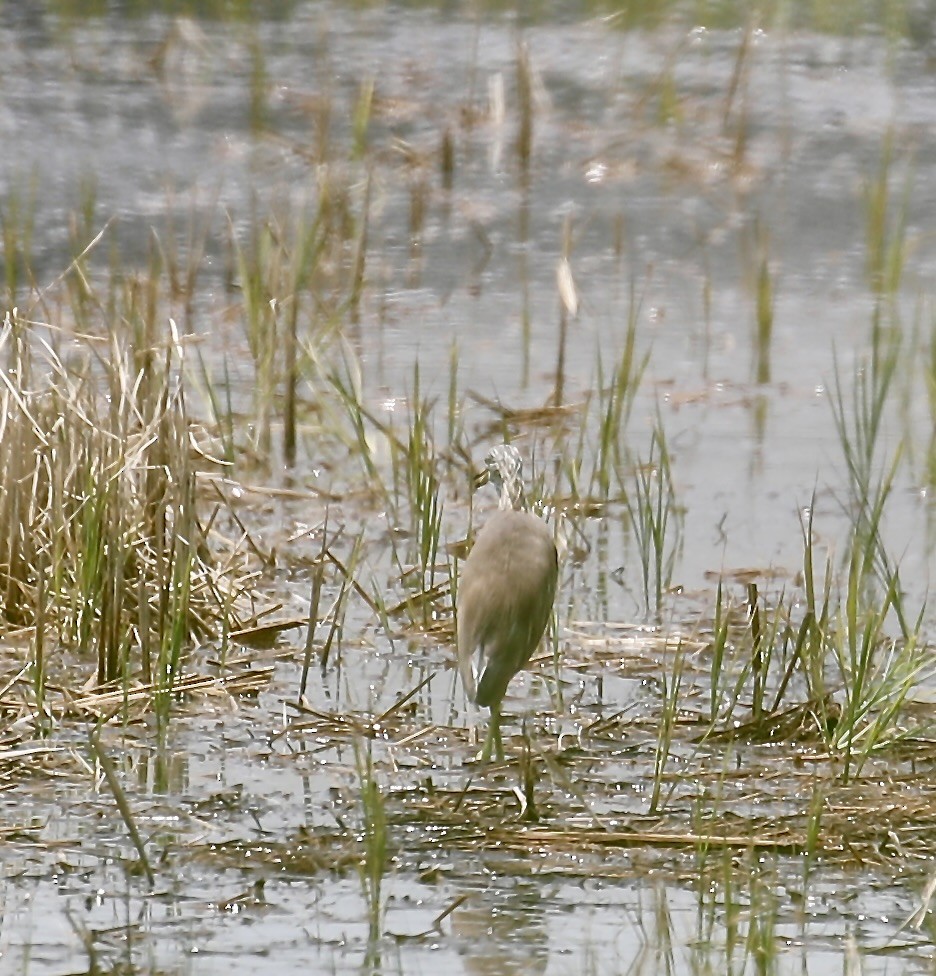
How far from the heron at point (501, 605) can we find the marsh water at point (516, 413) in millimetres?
119

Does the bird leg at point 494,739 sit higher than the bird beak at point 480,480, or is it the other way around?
the bird beak at point 480,480

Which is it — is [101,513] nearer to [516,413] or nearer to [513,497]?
[513,497]

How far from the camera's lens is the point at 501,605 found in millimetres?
4844

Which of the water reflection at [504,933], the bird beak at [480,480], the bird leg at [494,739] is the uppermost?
the bird beak at [480,480]

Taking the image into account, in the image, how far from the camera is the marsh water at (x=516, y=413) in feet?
12.7

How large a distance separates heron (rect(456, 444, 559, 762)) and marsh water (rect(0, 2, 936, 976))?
12 centimetres

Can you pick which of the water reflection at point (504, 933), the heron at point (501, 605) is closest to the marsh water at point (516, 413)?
the water reflection at point (504, 933)

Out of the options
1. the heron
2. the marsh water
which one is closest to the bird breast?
the heron

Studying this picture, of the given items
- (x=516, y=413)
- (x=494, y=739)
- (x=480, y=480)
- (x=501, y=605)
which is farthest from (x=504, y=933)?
(x=516, y=413)

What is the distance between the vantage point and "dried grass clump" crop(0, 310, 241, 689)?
522 cm

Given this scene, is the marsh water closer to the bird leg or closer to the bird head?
the bird leg

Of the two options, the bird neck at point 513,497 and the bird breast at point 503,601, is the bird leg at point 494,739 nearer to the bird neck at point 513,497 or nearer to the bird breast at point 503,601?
the bird breast at point 503,601

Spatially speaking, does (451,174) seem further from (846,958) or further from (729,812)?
(846,958)

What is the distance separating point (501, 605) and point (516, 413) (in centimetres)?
269
